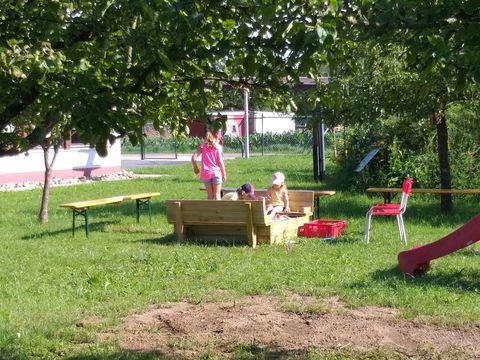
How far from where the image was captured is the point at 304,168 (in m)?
29.7

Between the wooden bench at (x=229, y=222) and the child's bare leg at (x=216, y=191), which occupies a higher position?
the child's bare leg at (x=216, y=191)

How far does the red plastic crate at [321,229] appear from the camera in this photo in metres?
12.6

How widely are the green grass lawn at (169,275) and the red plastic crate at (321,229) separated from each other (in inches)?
8.2

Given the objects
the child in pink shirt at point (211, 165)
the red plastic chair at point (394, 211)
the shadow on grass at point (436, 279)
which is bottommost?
the shadow on grass at point (436, 279)

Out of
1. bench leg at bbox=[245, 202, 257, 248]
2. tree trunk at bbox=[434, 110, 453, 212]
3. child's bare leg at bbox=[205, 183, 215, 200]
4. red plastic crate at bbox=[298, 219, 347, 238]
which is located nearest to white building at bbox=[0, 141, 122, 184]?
child's bare leg at bbox=[205, 183, 215, 200]

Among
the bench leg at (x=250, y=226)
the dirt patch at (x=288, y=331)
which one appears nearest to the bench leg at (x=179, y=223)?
the bench leg at (x=250, y=226)

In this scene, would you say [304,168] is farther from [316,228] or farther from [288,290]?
[288,290]

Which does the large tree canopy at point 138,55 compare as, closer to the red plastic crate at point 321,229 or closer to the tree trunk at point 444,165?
the red plastic crate at point 321,229

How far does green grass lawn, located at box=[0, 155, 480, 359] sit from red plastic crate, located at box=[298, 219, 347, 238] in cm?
21

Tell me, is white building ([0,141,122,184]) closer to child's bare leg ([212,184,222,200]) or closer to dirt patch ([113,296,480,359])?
child's bare leg ([212,184,222,200])

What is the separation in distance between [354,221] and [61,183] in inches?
555

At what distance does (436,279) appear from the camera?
29.6 feet

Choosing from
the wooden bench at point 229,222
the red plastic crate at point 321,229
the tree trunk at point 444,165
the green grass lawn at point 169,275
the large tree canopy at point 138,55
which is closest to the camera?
the large tree canopy at point 138,55

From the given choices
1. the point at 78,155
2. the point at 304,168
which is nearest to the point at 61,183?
the point at 78,155
